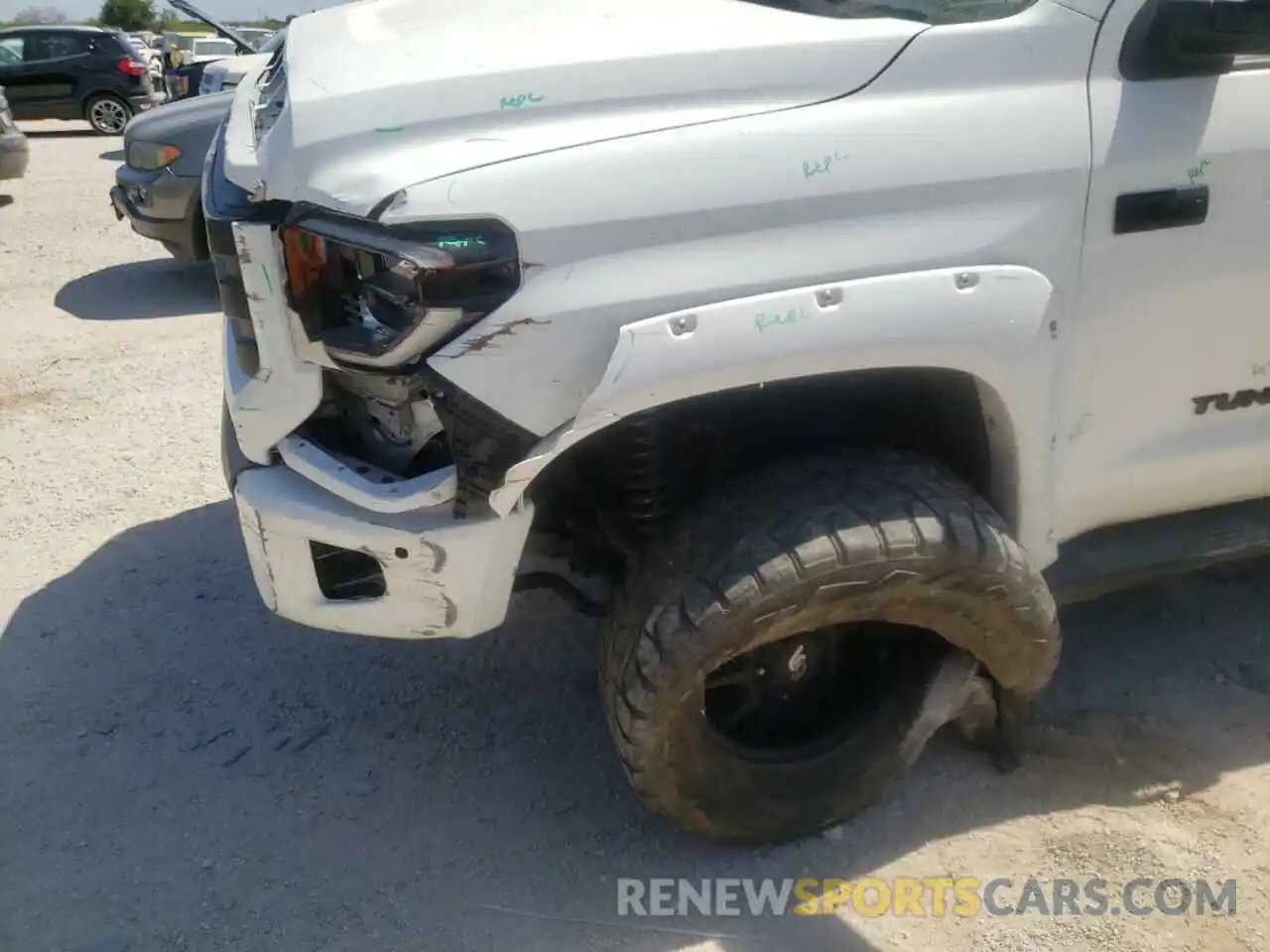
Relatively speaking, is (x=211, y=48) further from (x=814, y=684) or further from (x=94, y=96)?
(x=814, y=684)

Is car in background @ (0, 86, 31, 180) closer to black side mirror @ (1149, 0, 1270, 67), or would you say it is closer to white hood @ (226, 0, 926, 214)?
white hood @ (226, 0, 926, 214)

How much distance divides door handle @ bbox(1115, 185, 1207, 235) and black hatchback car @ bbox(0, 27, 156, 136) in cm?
1679

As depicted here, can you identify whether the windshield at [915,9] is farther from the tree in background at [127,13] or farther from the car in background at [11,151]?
the tree in background at [127,13]

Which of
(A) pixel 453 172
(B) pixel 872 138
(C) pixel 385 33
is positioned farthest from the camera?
(C) pixel 385 33

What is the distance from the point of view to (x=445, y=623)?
7.28 ft

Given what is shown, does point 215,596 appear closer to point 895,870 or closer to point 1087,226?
point 895,870

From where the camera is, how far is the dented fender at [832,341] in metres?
1.97

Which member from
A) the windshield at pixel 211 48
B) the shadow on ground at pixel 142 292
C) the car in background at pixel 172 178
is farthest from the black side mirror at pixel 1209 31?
the windshield at pixel 211 48

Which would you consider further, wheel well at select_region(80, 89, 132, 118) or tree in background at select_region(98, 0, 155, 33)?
tree in background at select_region(98, 0, 155, 33)

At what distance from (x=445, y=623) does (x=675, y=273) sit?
0.80 metres

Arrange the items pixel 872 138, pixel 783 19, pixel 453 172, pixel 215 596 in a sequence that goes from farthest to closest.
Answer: pixel 215 596
pixel 783 19
pixel 872 138
pixel 453 172

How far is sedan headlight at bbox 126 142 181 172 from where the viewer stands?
22.6 feet

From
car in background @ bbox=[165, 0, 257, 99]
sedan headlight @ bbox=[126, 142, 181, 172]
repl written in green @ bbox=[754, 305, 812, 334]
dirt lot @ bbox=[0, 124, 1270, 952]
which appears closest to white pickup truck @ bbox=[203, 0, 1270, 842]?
repl written in green @ bbox=[754, 305, 812, 334]

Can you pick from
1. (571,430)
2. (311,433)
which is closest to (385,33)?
(311,433)
